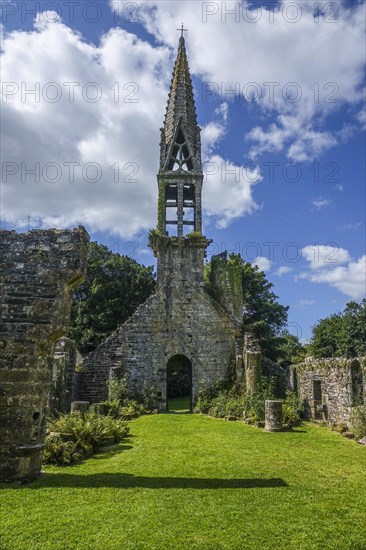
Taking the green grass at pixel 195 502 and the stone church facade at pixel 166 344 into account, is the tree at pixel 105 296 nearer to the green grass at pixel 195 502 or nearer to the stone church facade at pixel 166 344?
the stone church facade at pixel 166 344

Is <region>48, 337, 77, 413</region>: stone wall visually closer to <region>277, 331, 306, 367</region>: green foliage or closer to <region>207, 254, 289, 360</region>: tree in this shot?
<region>277, 331, 306, 367</region>: green foliage

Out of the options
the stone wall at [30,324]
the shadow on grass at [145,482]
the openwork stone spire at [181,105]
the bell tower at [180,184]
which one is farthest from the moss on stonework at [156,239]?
the shadow on grass at [145,482]

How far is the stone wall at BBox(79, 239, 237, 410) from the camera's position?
64.4ft

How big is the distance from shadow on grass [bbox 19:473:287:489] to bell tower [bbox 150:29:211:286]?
46.9 ft

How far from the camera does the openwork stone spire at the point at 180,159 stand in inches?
993

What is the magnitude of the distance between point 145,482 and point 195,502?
4.05 feet

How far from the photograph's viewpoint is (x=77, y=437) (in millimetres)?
9109

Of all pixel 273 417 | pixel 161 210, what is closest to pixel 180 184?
pixel 161 210

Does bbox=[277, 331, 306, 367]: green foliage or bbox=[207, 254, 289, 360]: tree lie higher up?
bbox=[207, 254, 289, 360]: tree

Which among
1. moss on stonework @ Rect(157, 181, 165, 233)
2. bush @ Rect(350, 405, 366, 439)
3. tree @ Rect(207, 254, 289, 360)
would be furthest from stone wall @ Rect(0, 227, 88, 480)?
tree @ Rect(207, 254, 289, 360)

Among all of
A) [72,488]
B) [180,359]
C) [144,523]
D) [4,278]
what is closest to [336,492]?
[144,523]

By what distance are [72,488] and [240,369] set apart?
13.3 meters

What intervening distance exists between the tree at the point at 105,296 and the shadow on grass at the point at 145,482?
25.1 metres

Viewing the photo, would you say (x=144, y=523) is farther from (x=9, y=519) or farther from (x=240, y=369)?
(x=240, y=369)
